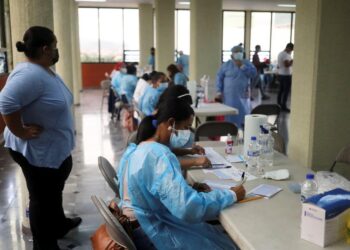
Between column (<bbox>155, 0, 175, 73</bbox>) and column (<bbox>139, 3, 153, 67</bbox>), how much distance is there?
3030 mm

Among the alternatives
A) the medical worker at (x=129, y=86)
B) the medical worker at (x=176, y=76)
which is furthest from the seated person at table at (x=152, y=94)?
the medical worker at (x=129, y=86)

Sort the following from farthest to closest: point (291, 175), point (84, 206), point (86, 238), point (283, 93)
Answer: point (283, 93) < point (84, 206) < point (86, 238) < point (291, 175)

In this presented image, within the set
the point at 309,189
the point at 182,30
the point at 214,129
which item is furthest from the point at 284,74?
the point at 309,189

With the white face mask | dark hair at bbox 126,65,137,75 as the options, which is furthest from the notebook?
dark hair at bbox 126,65,137,75

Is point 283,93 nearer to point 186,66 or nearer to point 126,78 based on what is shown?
point 186,66

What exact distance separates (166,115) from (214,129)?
1.84 metres

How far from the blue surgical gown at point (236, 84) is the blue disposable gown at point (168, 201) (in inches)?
167

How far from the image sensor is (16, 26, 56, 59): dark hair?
2473 millimetres

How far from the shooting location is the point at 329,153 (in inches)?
130

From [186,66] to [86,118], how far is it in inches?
141

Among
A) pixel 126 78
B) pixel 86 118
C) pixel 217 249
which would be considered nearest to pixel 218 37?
pixel 126 78

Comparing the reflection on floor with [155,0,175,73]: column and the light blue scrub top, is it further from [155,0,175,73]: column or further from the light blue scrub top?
[155,0,175,73]: column

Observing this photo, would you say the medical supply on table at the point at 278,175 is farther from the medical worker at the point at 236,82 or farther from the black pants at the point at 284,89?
the black pants at the point at 284,89

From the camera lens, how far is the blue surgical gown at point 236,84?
19.9 feet
